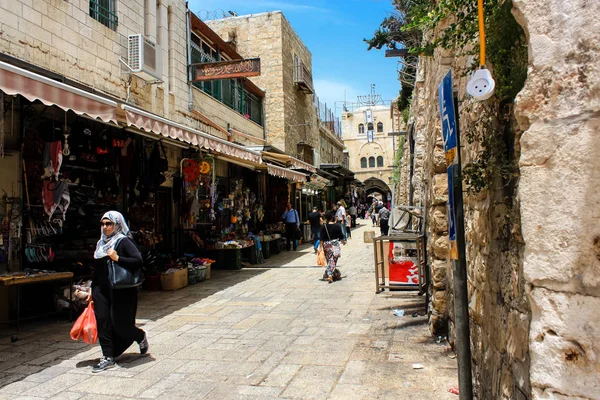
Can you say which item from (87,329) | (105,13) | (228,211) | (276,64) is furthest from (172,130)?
(276,64)

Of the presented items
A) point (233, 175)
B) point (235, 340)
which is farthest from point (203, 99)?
point (235, 340)

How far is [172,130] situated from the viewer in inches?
284

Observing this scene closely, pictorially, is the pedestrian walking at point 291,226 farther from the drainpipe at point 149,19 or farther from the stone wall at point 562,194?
the stone wall at point 562,194

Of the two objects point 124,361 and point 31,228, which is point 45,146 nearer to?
point 31,228

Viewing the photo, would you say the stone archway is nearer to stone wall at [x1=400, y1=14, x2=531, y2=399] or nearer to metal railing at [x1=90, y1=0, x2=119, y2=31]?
metal railing at [x1=90, y1=0, x2=119, y2=31]

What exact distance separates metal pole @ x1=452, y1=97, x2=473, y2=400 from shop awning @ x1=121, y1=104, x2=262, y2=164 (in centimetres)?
496

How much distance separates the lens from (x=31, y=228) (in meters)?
6.93

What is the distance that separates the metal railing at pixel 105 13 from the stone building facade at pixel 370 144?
155ft

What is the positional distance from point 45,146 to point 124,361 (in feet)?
12.2

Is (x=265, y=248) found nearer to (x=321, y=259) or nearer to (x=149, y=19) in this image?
(x=321, y=259)

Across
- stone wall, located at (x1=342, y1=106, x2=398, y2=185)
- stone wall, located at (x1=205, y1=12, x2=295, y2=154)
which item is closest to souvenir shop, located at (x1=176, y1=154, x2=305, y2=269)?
stone wall, located at (x1=205, y1=12, x2=295, y2=154)

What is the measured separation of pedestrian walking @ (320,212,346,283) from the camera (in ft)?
31.8

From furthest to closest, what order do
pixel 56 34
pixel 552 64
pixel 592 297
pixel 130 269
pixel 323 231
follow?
1. pixel 323 231
2. pixel 56 34
3. pixel 130 269
4. pixel 552 64
5. pixel 592 297

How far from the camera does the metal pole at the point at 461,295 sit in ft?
8.54
